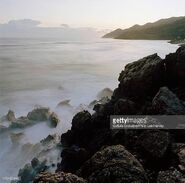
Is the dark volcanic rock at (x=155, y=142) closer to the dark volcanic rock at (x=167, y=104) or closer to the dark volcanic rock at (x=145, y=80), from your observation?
the dark volcanic rock at (x=167, y=104)

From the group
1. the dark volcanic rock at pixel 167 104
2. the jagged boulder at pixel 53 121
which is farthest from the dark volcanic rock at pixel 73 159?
the jagged boulder at pixel 53 121

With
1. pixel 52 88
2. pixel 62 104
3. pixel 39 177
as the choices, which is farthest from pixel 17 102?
pixel 39 177

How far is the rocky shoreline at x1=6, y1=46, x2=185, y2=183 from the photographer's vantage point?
805cm

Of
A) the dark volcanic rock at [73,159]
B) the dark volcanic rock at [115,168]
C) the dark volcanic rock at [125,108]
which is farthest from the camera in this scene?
the dark volcanic rock at [125,108]

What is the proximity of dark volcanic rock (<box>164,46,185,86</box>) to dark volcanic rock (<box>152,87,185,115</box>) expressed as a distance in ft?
9.52

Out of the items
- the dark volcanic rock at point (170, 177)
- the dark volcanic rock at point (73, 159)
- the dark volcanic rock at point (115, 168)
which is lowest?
the dark volcanic rock at point (73, 159)

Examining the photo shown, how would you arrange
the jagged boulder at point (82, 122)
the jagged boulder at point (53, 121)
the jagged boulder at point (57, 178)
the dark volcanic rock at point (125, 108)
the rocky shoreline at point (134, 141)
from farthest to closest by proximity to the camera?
the jagged boulder at point (53, 121)
the jagged boulder at point (82, 122)
the dark volcanic rock at point (125, 108)
the rocky shoreline at point (134, 141)
the jagged boulder at point (57, 178)

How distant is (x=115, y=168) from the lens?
804cm

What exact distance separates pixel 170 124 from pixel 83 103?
14659 mm

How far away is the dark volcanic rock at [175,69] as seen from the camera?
49.6 feet

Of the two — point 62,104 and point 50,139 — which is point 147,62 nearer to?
point 50,139

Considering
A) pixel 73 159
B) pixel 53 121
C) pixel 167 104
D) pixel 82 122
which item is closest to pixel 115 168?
pixel 73 159

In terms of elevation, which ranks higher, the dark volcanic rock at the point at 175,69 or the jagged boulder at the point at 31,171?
the dark volcanic rock at the point at 175,69

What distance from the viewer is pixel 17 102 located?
26547 mm
